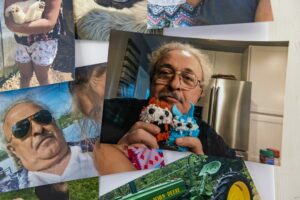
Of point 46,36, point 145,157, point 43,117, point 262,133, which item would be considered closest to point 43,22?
point 46,36

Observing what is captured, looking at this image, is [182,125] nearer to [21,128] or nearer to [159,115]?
[159,115]

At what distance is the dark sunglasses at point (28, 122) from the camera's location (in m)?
0.42

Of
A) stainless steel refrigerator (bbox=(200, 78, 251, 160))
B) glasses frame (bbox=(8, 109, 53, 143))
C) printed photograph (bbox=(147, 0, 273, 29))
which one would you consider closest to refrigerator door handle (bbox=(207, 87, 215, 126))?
stainless steel refrigerator (bbox=(200, 78, 251, 160))

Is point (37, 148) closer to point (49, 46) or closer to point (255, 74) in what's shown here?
point (49, 46)

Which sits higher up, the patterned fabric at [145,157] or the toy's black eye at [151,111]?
the toy's black eye at [151,111]

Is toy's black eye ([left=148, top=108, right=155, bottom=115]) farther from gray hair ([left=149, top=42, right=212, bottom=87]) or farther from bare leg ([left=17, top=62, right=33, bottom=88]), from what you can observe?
bare leg ([left=17, top=62, right=33, bottom=88])

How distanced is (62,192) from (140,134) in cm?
14

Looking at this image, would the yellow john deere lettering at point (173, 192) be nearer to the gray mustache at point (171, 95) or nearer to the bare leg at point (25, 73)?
the gray mustache at point (171, 95)

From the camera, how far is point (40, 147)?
16.9 inches

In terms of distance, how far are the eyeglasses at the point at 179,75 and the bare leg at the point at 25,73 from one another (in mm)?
169

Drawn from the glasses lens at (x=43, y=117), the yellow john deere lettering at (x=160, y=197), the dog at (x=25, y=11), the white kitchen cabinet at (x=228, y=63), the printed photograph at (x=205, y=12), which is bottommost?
the yellow john deere lettering at (x=160, y=197)

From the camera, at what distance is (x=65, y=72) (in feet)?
1.41

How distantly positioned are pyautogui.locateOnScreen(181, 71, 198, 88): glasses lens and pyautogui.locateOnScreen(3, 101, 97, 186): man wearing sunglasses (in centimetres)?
17

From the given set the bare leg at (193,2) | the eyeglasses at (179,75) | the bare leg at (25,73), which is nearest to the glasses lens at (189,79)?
the eyeglasses at (179,75)
